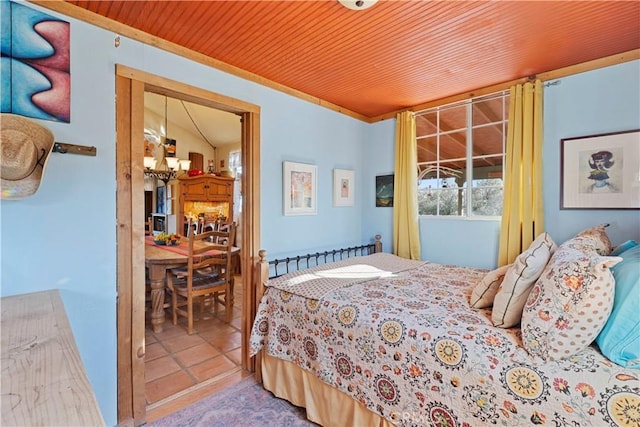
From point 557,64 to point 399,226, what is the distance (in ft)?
5.80

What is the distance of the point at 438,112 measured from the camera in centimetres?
288

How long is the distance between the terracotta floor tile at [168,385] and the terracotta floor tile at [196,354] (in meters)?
0.17

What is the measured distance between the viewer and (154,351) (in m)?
2.67

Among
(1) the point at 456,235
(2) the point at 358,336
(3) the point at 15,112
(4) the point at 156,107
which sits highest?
(4) the point at 156,107

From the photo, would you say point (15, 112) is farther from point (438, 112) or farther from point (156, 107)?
point (156, 107)

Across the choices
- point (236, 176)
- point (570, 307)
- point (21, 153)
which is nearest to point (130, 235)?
point (21, 153)

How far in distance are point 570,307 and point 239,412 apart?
190cm

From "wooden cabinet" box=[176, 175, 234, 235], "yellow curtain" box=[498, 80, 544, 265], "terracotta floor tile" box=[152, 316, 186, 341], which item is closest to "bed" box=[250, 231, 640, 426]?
"yellow curtain" box=[498, 80, 544, 265]

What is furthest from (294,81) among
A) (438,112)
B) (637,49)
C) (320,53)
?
(637,49)

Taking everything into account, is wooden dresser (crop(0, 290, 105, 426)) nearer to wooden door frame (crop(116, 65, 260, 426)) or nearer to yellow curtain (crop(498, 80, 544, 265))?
wooden door frame (crop(116, 65, 260, 426))

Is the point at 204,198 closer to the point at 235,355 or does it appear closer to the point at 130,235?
the point at 235,355

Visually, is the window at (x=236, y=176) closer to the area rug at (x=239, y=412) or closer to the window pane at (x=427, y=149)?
the window pane at (x=427, y=149)

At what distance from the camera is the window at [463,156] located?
2.59m

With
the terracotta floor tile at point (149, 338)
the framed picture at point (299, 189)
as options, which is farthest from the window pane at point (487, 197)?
the terracotta floor tile at point (149, 338)
